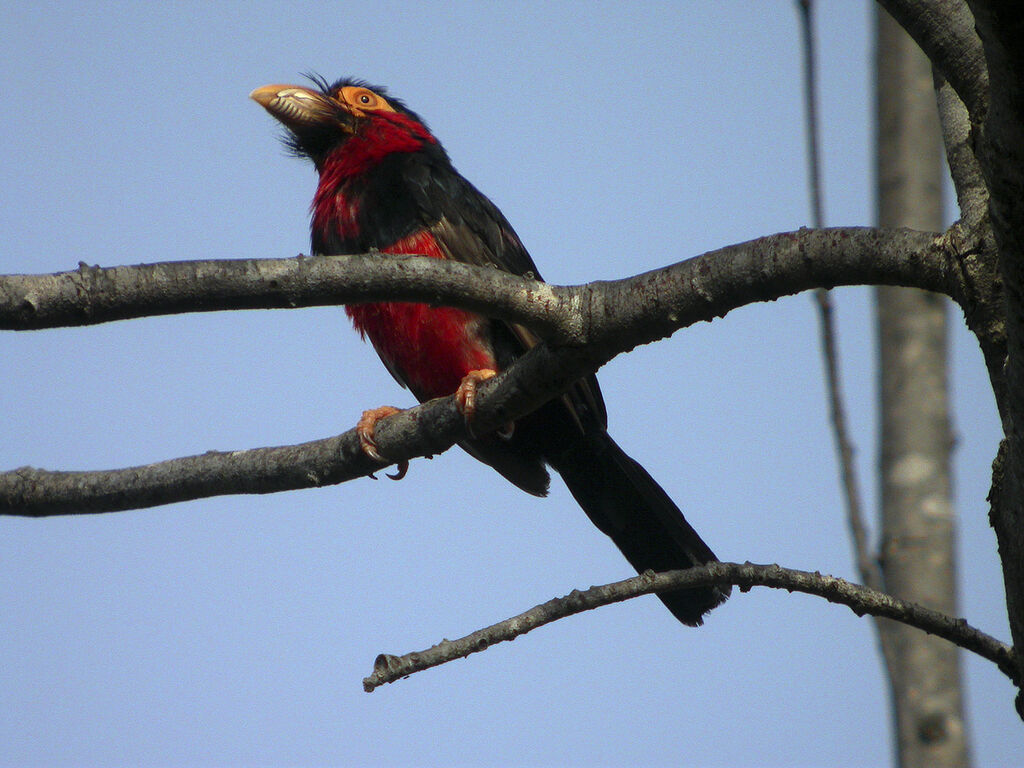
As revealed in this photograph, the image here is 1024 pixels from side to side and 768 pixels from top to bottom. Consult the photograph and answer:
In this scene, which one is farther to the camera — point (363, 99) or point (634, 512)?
point (363, 99)

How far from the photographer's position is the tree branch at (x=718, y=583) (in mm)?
2396

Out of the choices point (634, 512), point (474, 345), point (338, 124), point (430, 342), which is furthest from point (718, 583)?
point (338, 124)

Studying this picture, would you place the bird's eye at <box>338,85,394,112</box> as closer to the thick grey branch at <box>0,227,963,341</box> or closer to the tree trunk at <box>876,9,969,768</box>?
the tree trunk at <box>876,9,969,768</box>

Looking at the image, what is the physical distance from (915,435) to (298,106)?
131 inches

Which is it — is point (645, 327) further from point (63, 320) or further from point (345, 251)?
point (345, 251)

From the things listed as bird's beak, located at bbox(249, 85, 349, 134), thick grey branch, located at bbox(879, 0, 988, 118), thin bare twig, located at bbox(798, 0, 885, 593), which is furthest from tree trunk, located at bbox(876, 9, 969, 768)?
bird's beak, located at bbox(249, 85, 349, 134)

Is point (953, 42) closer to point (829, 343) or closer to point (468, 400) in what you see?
point (468, 400)

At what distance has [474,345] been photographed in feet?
13.8

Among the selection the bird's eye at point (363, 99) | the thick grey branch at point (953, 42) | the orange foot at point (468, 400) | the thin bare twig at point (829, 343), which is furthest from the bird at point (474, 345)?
the thick grey branch at point (953, 42)

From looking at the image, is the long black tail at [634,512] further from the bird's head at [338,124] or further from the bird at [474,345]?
the bird's head at [338,124]

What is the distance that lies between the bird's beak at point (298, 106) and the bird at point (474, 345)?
0.25m

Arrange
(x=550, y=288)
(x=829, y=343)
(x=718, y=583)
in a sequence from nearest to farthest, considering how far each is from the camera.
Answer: (x=550, y=288)
(x=718, y=583)
(x=829, y=343)

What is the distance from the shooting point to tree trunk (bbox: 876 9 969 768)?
3.28 m

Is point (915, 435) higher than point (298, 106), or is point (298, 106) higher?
point (298, 106)
